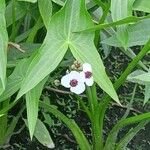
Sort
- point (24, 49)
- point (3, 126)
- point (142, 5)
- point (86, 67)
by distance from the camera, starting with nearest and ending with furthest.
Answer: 1. point (86, 67)
2. point (142, 5)
3. point (24, 49)
4. point (3, 126)

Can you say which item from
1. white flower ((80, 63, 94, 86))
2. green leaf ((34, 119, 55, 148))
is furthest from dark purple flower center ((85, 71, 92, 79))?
green leaf ((34, 119, 55, 148))

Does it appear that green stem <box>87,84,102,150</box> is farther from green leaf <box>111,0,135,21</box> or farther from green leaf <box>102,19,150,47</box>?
green leaf <box>111,0,135,21</box>

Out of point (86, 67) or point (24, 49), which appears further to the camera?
point (24, 49)

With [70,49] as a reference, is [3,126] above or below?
below

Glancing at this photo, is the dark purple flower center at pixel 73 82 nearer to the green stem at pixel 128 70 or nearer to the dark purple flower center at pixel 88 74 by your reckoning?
the dark purple flower center at pixel 88 74

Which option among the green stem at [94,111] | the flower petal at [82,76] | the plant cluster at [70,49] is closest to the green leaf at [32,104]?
the plant cluster at [70,49]

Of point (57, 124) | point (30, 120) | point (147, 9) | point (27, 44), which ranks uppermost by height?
point (147, 9)

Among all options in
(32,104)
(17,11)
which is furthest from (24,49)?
(32,104)

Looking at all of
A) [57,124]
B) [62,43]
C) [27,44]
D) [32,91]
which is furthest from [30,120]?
[57,124]

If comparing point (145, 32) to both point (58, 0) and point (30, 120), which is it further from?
point (30, 120)

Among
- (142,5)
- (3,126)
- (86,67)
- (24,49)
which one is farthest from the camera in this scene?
(3,126)

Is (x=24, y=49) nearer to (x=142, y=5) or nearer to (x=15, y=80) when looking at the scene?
(x=15, y=80)
